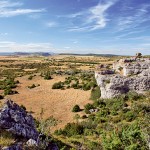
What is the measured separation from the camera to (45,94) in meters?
44.5

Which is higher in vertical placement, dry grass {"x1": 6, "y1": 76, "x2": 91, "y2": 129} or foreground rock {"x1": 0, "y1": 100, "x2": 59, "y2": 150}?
foreground rock {"x1": 0, "y1": 100, "x2": 59, "y2": 150}

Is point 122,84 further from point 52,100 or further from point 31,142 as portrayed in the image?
point 31,142

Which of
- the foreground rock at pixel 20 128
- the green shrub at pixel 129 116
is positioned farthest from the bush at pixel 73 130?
the foreground rock at pixel 20 128

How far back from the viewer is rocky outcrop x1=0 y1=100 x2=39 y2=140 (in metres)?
14.1

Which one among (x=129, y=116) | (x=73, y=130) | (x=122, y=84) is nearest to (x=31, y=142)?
(x=73, y=130)

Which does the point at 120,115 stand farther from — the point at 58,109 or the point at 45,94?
the point at 45,94

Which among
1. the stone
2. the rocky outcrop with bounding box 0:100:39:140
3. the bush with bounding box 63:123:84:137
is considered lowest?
the bush with bounding box 63:123:84:137

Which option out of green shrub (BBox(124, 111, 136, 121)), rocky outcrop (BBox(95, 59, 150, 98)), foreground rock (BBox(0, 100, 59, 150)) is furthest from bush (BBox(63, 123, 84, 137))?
rocky outcrop (BBox(95, 59, 150, 98))

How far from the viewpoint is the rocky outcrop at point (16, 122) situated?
14.1m

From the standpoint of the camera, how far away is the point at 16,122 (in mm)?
14562

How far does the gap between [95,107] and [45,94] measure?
45.4 feet

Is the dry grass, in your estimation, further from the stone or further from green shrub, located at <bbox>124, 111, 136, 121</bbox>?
the stone

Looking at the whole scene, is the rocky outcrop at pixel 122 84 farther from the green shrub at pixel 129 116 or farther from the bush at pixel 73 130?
the bush at pixel 73 130

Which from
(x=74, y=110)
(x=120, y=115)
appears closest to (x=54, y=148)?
(x=120, y=115)
